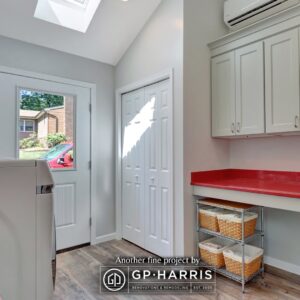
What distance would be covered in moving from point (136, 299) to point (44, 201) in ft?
4.61

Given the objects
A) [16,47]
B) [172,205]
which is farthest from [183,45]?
[16,47]

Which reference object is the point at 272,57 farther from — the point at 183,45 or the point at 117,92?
the point at 117,92

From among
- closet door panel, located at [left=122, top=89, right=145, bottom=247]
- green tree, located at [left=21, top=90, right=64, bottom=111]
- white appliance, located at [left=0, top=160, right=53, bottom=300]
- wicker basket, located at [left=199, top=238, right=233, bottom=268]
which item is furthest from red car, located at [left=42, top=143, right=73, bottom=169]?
white appliance, located at [left=0, top=160, right=53, bottom=300]

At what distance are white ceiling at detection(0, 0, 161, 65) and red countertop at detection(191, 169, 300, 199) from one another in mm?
1868

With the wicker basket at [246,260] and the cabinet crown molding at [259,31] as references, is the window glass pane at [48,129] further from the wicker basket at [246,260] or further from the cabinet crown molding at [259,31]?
the wicker basket at [246,260]

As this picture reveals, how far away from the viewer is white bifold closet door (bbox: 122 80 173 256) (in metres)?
2.61

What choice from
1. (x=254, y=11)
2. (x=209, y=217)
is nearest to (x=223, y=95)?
(x=254, y=11)

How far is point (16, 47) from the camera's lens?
8.46 ft

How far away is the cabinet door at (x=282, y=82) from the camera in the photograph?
6.66 feet

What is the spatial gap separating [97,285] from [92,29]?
2662mm

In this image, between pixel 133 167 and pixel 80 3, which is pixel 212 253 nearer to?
pixel 133 167

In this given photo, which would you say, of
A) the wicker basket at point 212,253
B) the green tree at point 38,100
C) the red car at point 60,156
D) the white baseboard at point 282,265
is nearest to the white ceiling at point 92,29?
the green tree at point 38,100

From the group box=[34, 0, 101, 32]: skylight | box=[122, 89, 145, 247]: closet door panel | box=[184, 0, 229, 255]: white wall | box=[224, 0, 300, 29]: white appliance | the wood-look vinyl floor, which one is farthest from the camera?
box=[122, 89, 145, 247]: closet door panel

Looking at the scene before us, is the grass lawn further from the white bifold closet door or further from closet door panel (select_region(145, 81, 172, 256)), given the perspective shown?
closet door panel (select_region(145, 81, 172, 256))
